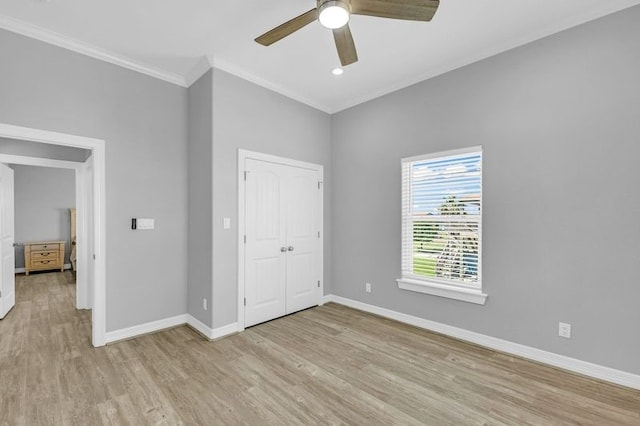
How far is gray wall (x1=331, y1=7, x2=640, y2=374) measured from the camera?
2.35 metres

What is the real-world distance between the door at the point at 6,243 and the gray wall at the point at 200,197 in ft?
7.99

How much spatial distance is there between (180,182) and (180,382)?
89.9 inches

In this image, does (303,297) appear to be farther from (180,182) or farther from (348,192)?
(180,182)

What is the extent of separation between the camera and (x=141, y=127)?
3.37 meters

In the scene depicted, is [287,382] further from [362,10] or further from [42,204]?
[42,204]

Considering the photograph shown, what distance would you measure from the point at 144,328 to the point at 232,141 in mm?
2405

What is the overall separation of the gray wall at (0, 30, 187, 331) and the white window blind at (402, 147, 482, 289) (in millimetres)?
2907

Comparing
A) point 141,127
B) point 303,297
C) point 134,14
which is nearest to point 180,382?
point 303,297

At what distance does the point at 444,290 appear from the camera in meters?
3.32

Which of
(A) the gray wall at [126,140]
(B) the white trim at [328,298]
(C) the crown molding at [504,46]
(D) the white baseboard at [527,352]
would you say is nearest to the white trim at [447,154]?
(C) the crown molding at [504,46]

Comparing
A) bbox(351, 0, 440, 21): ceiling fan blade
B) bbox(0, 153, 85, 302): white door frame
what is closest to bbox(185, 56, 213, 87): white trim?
bbox(351, 0, 440, 21): ceiling fan blade

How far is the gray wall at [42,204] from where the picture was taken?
667 centimetres

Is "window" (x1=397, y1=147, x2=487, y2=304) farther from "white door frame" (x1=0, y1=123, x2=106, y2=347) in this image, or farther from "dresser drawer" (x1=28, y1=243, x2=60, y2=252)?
"dresser drawer" (x1=28, y1=243, x2=60, y2=252)

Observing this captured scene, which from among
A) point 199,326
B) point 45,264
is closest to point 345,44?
point 199,326
